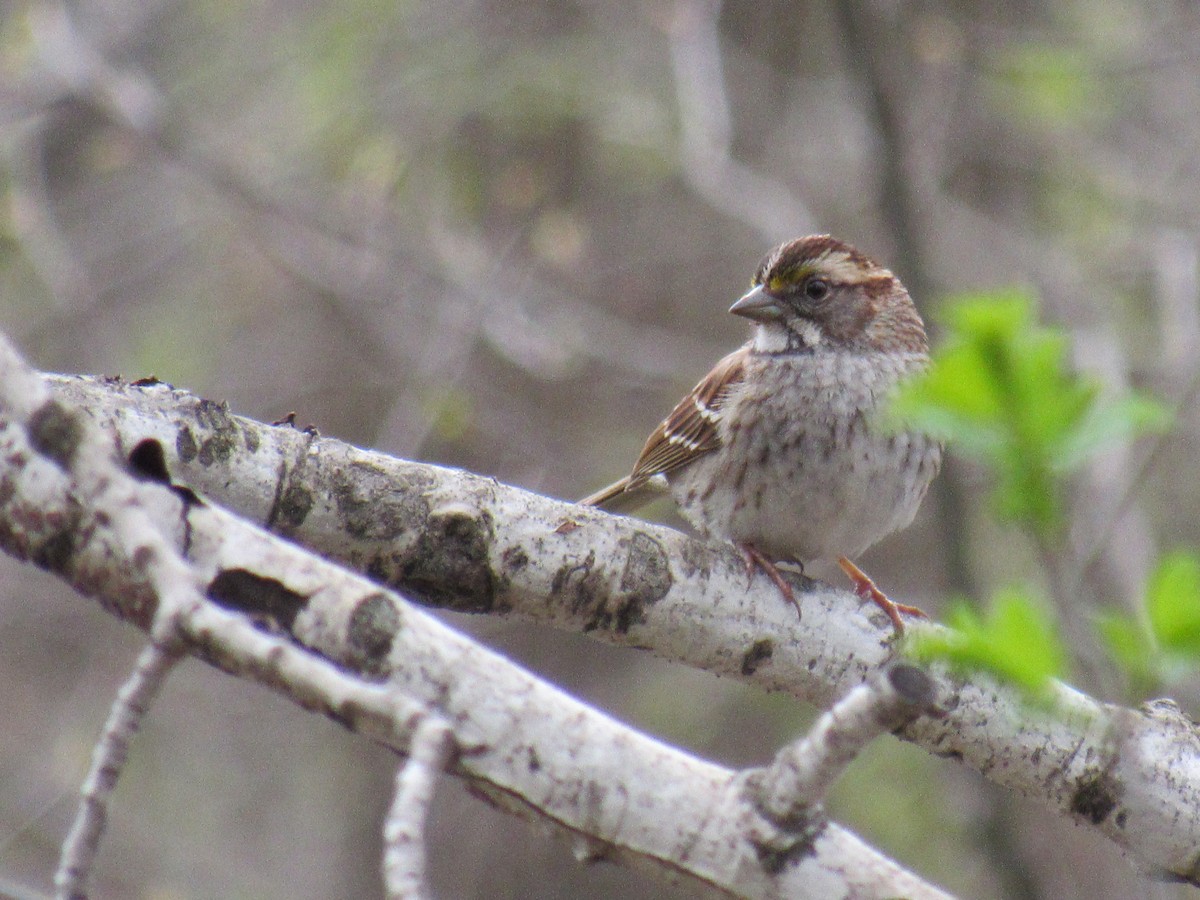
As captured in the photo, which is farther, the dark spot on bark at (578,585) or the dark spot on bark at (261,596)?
the dark spot on bark at (578,585)

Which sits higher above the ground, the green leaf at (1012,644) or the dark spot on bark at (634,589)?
the dark spot on bark at (634,589)

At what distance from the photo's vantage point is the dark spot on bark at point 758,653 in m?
2.91

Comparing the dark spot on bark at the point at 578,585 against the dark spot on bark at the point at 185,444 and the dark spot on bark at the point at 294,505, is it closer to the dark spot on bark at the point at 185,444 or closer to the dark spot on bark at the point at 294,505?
the dark spot on bark at the point at 294,505

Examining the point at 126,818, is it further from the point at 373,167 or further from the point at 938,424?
the point at 938,424

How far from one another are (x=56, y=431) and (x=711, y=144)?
Result: 4.62m

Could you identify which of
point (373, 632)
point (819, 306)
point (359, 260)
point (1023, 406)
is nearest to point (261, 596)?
point (373, 632)

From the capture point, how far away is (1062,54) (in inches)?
247

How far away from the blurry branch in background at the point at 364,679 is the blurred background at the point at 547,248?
3.15 metres

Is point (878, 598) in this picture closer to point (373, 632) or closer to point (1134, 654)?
point (373, 632)

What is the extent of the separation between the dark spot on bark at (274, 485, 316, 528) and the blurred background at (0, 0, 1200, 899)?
262 centimetres

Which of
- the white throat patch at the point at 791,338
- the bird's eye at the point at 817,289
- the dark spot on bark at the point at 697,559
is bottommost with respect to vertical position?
the dark spot on bark at the point at 697,559

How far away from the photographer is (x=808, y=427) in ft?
12.4

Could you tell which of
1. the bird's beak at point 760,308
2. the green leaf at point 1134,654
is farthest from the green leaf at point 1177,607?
the bird's beak at point 760,308

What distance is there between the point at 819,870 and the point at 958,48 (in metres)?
4.92
